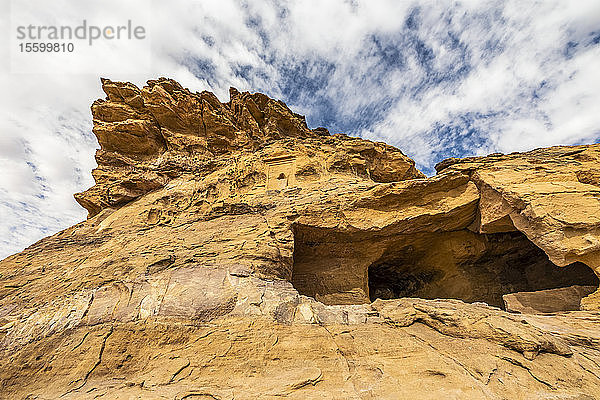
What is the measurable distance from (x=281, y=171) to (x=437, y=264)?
7869 mm

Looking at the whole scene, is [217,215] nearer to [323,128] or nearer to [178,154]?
[178,154]

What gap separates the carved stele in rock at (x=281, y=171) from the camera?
408 inches

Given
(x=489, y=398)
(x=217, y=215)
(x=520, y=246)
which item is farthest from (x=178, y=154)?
(x=520, y=246)

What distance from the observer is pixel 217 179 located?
34.8 feet

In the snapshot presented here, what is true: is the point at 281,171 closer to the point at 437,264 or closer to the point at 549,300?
the point at 437,264

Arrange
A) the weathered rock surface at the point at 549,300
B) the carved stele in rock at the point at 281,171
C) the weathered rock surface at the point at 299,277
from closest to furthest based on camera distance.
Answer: the weathered rock surface at the point at 299,277, the weathered rock surface at the point at 549,300, the carved stele in rock at the point at 281,171

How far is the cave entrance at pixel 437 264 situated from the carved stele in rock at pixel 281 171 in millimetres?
2786

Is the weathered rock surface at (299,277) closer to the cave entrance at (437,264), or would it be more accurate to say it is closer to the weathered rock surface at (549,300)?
the cave entrance at (437,264)

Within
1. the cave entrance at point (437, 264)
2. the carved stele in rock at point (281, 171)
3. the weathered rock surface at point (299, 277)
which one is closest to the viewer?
the weathered rock surface at point (299, 277)

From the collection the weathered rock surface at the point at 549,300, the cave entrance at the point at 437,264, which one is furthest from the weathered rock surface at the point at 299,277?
the weathered rock surface at the point at 549,300

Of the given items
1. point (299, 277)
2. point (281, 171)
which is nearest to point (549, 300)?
point (299, 277)

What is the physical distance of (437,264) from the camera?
33.0 ft

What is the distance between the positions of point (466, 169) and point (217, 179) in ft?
31.9

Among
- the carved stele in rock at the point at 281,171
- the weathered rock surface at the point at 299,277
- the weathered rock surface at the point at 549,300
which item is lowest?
the weathered rock surface at the point at 549,300
